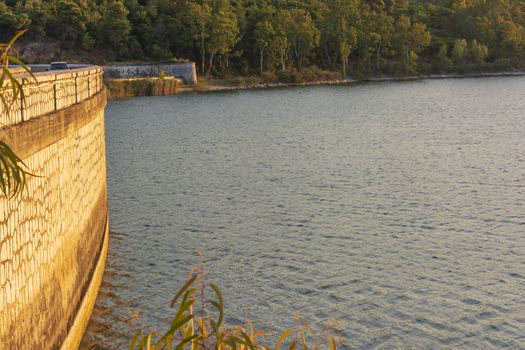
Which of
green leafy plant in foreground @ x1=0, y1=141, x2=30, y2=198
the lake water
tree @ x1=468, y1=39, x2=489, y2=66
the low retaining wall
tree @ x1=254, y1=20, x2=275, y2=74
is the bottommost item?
the lake water

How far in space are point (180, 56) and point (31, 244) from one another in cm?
13166

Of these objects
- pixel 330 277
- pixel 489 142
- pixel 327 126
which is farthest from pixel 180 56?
pixel 330 277

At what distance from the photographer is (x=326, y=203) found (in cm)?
3369

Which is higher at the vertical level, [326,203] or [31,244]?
[31,244]

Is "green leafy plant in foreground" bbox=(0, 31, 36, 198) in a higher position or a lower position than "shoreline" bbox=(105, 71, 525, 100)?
higher

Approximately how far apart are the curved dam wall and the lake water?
6.73 feet

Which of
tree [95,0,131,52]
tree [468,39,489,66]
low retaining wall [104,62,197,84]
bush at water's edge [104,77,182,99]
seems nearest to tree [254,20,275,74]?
low retaining wall [104,62,197,84]

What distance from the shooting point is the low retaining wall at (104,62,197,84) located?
117m

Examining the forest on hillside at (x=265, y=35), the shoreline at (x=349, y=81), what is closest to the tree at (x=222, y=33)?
the forest on hillside at (x=265, y=35)

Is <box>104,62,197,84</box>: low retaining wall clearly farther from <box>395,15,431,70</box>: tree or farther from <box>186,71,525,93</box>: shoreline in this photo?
<box>395,15,431,70</box>: tree

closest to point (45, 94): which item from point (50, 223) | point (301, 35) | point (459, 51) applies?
Result: point (50, 223)

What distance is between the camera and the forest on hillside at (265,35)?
419 ft

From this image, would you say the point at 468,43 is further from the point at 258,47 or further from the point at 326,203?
the point at 326,203

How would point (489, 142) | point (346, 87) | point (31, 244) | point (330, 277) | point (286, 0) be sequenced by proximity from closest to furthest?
point (31, 244)
point (330, 277)
point (489, 142)
point (346, 87)
point (286, 0)
